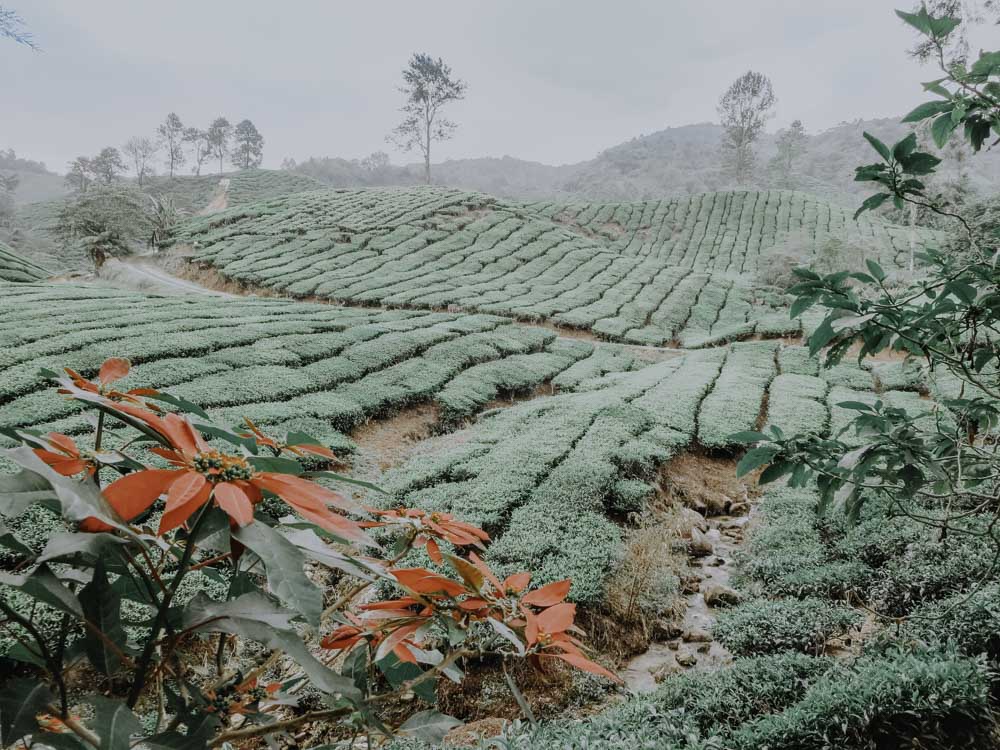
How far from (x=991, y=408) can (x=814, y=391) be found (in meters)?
8.27

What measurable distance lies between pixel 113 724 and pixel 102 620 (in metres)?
0.17

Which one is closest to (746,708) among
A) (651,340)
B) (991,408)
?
(991,408)

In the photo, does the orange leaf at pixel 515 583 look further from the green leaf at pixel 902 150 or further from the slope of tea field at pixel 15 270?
the slope of tea field at pixel 15 270

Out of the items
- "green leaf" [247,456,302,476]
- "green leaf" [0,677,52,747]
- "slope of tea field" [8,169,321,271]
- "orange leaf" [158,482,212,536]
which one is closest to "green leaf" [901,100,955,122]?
"green leaf" [247,456,302,476]

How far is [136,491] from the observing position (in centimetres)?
66

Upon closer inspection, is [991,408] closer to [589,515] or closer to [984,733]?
[984,733]

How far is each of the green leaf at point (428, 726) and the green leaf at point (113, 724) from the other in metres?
0.49

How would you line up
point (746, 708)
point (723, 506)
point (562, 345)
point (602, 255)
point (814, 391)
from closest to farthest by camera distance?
point (746, 708), point (723, 506), point (814, 391), point (562, 345), point (602, 255)

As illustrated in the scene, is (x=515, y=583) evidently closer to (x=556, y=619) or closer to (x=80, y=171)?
(x=556, y=619)

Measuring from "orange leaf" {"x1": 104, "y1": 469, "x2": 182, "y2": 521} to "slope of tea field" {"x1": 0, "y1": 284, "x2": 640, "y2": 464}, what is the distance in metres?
5.58

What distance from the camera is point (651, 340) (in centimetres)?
1465

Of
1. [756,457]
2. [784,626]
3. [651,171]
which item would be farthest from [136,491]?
[651,171]

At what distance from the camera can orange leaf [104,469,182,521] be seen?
0.65 metres

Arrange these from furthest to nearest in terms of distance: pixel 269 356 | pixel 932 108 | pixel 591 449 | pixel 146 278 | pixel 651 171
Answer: pixel 651 171 < pixel 146 278 < pixel 269 356 < pixel 591 449 < pixel 932 108
